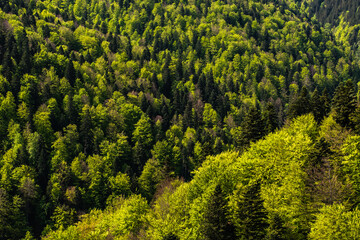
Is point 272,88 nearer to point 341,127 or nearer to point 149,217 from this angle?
point 341,127

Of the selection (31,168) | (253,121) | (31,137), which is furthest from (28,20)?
(253,121)

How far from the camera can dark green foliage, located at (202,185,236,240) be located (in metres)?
40.3

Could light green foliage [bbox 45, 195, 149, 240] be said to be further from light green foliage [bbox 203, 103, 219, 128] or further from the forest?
light green foliage [bbox 203, 103, 219, 128]

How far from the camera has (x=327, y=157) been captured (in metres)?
43.2

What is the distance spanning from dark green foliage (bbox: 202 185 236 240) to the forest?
0.15m

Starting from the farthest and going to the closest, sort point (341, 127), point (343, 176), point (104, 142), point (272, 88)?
point (272, 88) < point (104, 142) < point (341, 127) < point (343, 176)

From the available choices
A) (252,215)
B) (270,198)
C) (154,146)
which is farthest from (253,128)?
(154,146)

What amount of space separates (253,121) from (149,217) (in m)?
29.5

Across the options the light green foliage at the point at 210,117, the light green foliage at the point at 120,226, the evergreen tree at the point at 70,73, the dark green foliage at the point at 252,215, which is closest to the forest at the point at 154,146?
the dark green foliage at the point at 252,215

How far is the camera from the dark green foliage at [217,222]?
40.3m

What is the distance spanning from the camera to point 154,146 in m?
124

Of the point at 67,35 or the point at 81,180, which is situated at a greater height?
the point at 67,35

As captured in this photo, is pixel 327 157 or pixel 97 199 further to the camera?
pixel 97 199

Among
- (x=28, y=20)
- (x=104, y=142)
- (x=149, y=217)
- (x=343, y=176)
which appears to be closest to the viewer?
(x=343, y=176)
